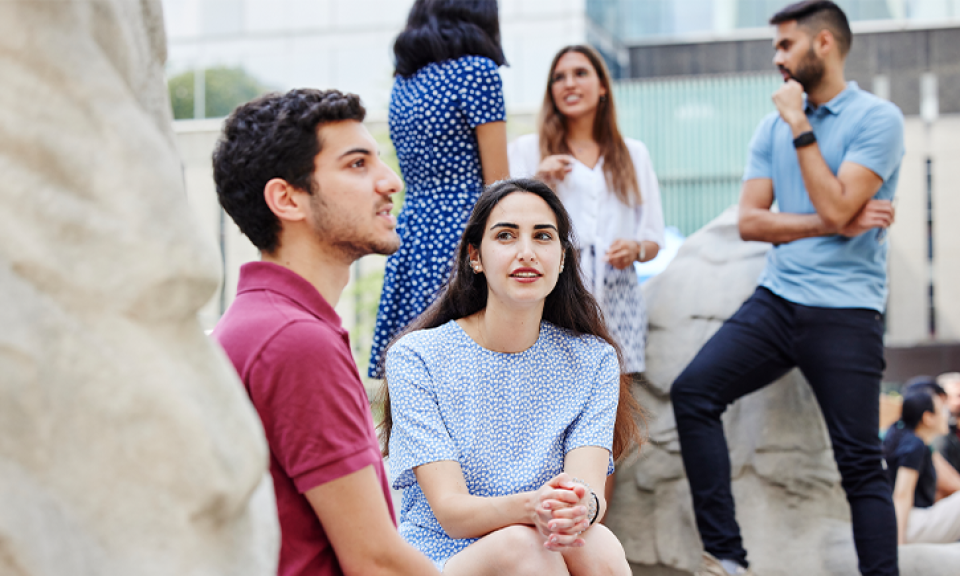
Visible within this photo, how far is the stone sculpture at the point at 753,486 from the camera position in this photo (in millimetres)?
3877

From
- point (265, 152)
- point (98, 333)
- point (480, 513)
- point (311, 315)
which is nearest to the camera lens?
point (98, 333)

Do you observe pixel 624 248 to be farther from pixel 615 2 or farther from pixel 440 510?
pixel 615 2

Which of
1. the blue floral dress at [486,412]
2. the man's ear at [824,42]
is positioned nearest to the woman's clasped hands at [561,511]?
the blue floral dress at [486,412]

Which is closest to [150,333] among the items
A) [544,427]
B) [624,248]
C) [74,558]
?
[74,558]

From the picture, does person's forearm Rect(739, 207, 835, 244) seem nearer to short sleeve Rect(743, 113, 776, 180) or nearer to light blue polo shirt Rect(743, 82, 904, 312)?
light blue polo shirt Rect(743, 82, 904, 312)

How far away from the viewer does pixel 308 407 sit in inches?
59.6

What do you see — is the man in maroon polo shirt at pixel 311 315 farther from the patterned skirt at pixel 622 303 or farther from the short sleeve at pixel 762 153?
the short sleeve at pixel 762 153

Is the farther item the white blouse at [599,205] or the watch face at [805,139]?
the white blouse at [599,205]

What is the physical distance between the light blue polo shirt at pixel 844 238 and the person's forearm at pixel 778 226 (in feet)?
0.14

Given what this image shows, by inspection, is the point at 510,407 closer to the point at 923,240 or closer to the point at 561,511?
the point at 561,511

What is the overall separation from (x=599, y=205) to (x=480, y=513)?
1663 mm

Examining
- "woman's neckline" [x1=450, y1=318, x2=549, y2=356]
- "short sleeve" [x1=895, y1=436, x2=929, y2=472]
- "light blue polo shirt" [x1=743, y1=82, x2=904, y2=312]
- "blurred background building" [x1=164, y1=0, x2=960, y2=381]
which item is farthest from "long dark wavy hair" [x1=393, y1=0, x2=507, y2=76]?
"blurred background building" [x1=164, y1=0, x2=960, y2=381]

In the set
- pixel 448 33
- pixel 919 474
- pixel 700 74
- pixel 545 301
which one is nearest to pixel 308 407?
pixel 545 301

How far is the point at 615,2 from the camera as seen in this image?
21328 mm
